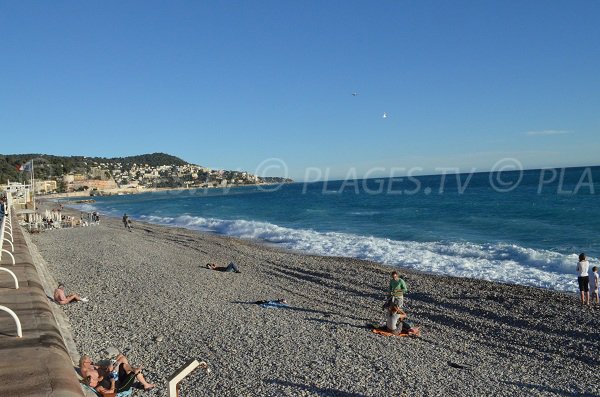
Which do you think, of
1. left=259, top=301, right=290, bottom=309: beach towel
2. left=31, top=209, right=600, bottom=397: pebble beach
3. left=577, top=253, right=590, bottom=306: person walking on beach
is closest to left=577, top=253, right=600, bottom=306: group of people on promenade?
left=577, top=253, right=590, bottom=306: person walking on beach

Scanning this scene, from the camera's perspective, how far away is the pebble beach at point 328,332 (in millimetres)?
7758

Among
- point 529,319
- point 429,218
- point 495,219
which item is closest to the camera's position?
point 529,319

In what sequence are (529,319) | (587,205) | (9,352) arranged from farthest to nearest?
(587,205) < (529,319) < (9,352)

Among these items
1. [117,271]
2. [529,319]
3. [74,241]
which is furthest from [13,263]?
[74,241]

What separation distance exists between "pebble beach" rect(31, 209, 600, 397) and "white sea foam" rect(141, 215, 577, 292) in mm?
1750

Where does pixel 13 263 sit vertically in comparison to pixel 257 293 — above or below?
above

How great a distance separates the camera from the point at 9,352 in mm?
5777

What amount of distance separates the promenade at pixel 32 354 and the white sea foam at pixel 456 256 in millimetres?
14765

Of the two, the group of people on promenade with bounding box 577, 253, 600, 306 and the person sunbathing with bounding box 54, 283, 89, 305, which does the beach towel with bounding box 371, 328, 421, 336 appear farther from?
the person sunbathing with bounding box 54, 283, 89, 305

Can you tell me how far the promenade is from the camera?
488 centimetres

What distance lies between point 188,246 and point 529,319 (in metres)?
19.2

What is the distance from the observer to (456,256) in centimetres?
2269

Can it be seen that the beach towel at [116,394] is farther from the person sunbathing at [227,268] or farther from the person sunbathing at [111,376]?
the person sunbathing at [227,268]

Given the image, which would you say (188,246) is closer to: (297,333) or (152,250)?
(152,250)
